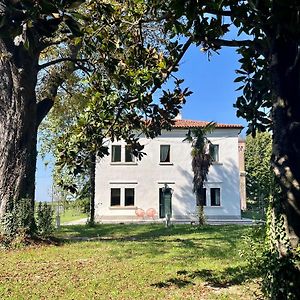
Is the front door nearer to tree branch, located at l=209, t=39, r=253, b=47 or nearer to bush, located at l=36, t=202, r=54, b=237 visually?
bush, located at l=36, t=202, r=54, b=237

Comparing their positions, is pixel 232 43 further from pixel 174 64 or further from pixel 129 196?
pixel 129 196

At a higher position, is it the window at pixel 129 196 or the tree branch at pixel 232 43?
the tree branch at pixel 232 43

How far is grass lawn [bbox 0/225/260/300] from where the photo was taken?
22.3 feet

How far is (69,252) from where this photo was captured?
11.6 metres

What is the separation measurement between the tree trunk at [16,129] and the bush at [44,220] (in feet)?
2.15

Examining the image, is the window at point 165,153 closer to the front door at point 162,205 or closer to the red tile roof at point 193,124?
the red tile roof at point 193,124

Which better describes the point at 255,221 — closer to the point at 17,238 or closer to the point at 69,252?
the point at 69,252

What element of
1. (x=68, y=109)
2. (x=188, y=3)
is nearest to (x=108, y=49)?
(x=188, y=3)

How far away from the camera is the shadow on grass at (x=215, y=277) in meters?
7.37

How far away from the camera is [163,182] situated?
32.3 m

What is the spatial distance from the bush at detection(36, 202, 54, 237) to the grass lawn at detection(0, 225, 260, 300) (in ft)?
4.81

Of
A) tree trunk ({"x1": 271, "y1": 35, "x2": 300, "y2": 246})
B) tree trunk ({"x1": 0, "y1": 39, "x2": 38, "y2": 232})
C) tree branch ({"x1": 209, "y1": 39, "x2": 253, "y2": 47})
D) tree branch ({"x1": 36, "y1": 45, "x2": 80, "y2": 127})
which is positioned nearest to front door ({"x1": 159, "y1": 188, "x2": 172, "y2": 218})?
tree branch ({"x1": 36, "y1": 45, "x2": 80, "y2": 127})

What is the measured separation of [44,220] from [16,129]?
3.63 m

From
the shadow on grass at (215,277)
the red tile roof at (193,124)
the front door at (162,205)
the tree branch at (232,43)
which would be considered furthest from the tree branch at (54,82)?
the front door at (162,205)
